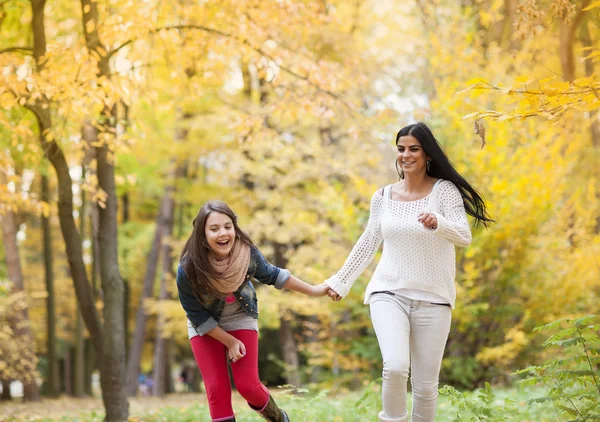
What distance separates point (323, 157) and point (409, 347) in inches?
423

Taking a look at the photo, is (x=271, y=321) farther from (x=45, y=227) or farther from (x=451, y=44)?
(x=451, y=44)

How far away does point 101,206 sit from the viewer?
718 centimetres

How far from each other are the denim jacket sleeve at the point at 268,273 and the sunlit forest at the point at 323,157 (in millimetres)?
1274

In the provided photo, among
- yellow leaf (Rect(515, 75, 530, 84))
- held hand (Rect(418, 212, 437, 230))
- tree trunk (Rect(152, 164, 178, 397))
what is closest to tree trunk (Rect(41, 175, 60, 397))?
tree trunk (Rect(152, 164, 178, 397))

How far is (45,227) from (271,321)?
5855mm

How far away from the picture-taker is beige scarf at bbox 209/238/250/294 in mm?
4137

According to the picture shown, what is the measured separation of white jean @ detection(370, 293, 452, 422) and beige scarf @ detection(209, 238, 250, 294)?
2.72 feet

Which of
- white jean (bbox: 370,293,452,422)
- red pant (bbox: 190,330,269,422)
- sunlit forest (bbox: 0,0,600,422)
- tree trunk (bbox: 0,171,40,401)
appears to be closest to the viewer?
white jean (bbox: 370,293,452,422)

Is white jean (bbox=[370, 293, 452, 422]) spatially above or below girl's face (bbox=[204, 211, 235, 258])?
below

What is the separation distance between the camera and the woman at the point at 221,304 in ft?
13.6

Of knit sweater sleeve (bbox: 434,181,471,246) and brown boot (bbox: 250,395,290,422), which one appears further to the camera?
brown boot (bbox: 250,395,290,422)

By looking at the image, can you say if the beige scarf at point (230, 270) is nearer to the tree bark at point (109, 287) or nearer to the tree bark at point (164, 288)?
the tree bark at point (109, 287)

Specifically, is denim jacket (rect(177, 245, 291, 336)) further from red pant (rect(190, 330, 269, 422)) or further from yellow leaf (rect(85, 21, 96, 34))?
yellow leaf (rect(85, 21, 96, 34))

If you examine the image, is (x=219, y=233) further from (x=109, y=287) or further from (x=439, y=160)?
(x=109, y=287)
